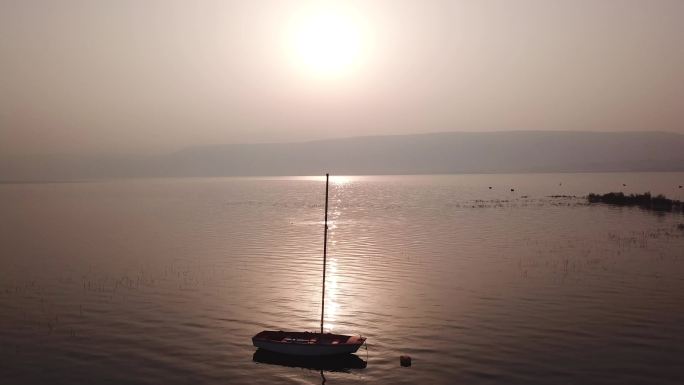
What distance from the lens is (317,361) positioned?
25641 mm

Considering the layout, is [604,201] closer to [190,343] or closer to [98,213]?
[98,213]

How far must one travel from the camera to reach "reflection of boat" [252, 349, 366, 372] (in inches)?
990

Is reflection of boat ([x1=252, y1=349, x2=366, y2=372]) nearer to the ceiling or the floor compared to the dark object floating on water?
nearer to the floor

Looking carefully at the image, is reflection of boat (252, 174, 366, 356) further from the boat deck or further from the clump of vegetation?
the clump of vegetation

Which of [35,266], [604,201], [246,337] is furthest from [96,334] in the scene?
[604,201]

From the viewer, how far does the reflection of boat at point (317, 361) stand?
2514cm

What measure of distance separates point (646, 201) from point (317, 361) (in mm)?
113395

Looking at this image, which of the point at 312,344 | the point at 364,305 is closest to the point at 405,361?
the point at 312,344

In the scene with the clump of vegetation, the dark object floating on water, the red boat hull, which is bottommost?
the dark object floating on water

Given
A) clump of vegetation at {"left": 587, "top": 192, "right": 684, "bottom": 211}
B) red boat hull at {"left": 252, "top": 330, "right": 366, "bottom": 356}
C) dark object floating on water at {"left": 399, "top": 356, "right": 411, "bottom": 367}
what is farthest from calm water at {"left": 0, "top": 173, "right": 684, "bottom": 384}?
clump of vegetation at {"left": 587, "top": 192, "right": 684, "bottom": 211}

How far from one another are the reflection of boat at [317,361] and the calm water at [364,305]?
0.44 metres

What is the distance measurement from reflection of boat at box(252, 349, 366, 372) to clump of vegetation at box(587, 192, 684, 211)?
9835 centimetres

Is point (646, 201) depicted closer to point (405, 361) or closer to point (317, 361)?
point (405, 361)

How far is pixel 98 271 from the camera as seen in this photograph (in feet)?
160
